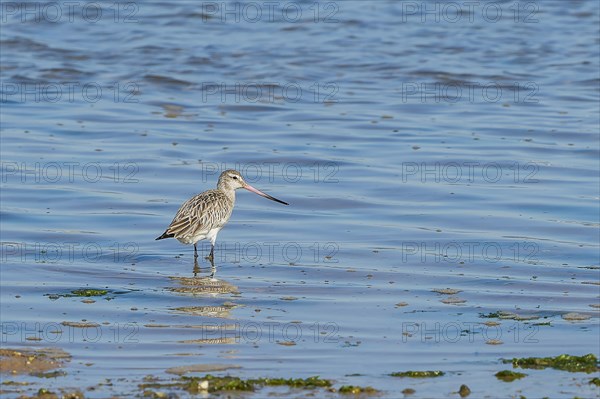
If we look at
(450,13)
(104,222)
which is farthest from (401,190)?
(450,13)

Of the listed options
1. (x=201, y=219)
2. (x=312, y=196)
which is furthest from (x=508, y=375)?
(x=312, y=196)

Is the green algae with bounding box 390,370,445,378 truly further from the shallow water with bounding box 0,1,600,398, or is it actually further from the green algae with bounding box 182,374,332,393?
the green algae with bounding box 182,374,332,393

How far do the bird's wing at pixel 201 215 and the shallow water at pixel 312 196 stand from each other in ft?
0.94

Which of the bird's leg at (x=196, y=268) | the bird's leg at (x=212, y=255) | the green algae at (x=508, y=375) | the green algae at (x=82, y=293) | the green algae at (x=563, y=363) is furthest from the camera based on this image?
the bird's leg at (x=212, y=255)

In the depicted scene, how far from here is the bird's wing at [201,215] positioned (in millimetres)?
10539

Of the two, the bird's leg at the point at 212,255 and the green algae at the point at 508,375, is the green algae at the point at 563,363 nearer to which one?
the green algae at the point at 508,375

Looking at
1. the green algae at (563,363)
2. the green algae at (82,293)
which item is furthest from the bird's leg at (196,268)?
the green algae at (563,363)

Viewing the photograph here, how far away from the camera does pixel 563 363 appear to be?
272 inches

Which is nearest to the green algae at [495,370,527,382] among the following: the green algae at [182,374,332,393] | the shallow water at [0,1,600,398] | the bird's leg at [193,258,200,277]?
the shallow water at [0,1,600,398]

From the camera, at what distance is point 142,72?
20.9 metres

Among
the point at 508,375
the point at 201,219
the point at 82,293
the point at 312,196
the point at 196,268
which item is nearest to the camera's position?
the point at 508,375

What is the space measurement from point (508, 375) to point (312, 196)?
6303 mm

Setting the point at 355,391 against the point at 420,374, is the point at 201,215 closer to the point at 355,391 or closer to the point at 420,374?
the point at 420,374

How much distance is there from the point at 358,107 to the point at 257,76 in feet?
10.3
